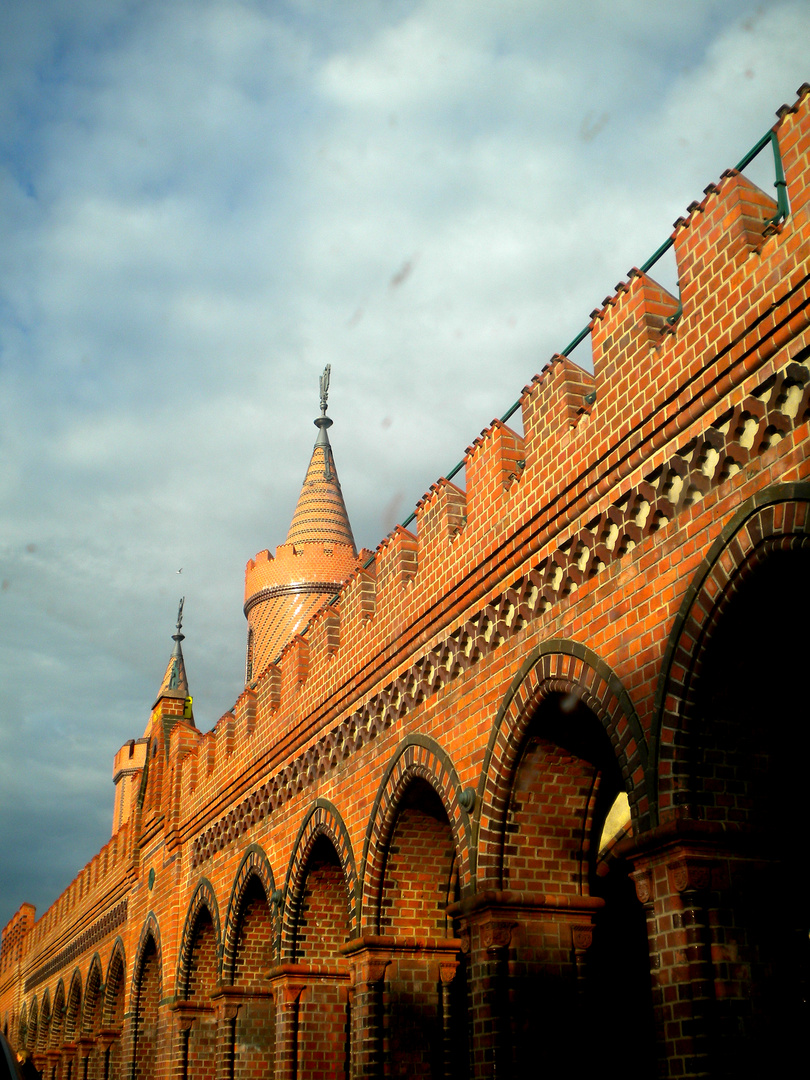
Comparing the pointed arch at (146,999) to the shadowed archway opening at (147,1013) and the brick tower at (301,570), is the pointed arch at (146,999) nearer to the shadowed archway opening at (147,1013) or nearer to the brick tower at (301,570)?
the shadowed archway opening at (147,1013)

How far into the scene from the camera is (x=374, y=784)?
12367 millimetres

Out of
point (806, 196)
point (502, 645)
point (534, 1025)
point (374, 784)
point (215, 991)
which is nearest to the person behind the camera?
point (806, 196)

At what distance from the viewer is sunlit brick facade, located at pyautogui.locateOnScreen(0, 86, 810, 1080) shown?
23.2 ft

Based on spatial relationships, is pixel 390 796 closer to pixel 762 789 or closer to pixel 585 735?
pixel 585 735

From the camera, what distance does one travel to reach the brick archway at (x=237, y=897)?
16109 mm

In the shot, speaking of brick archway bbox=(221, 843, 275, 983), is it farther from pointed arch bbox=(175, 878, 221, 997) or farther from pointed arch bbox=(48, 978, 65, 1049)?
pointed arch bbox=(48, 978, 65, 1049)

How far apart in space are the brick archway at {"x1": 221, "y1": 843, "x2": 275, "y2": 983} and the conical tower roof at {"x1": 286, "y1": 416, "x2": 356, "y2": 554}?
46.7 ft

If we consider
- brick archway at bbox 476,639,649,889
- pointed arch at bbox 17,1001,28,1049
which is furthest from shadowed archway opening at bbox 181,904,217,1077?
pointed arch at bbox 17,1001,28,1049

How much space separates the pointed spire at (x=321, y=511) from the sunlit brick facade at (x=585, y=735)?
14.3 m

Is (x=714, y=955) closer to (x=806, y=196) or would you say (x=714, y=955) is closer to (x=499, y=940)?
(x=499, y=940)

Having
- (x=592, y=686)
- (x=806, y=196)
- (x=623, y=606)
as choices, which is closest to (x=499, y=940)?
(x=592, y=686)

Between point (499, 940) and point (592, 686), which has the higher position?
point (592, 686)

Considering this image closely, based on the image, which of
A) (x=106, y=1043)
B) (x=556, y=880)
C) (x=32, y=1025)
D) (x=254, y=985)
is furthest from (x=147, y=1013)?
(x=32, y=1025)

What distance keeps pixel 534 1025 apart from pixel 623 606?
354 centimetres
